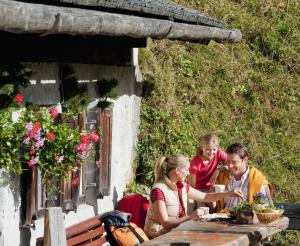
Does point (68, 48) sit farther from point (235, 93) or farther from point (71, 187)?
point (235, 93)

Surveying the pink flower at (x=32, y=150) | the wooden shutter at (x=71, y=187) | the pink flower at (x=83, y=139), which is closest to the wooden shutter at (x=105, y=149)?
the wooden shutter at (x=71, y=187)

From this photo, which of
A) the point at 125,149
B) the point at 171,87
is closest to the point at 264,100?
the point at 171,87

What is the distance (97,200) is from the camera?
30.5 ft

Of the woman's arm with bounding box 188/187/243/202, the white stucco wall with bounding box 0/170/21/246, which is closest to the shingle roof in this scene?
the white stucco wall with bounding box 0/170/21/246

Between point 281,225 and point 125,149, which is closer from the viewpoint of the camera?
point 281,225

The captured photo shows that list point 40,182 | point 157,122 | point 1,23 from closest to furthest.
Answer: point 1,23 < point 40,182 < point 157,122

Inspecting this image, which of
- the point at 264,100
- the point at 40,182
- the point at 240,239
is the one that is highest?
the point at 264,100

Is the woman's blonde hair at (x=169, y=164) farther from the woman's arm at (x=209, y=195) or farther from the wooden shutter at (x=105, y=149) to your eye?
the wooden shutter at (x=105, y=149)

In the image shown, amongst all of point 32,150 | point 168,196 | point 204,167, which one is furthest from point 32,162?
point 204,167

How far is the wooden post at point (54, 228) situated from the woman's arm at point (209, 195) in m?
2.15

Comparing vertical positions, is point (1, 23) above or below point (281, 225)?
above

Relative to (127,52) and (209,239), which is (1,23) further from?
(127,52)

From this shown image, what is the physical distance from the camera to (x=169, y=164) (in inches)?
332

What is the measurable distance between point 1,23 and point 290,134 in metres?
9.06
